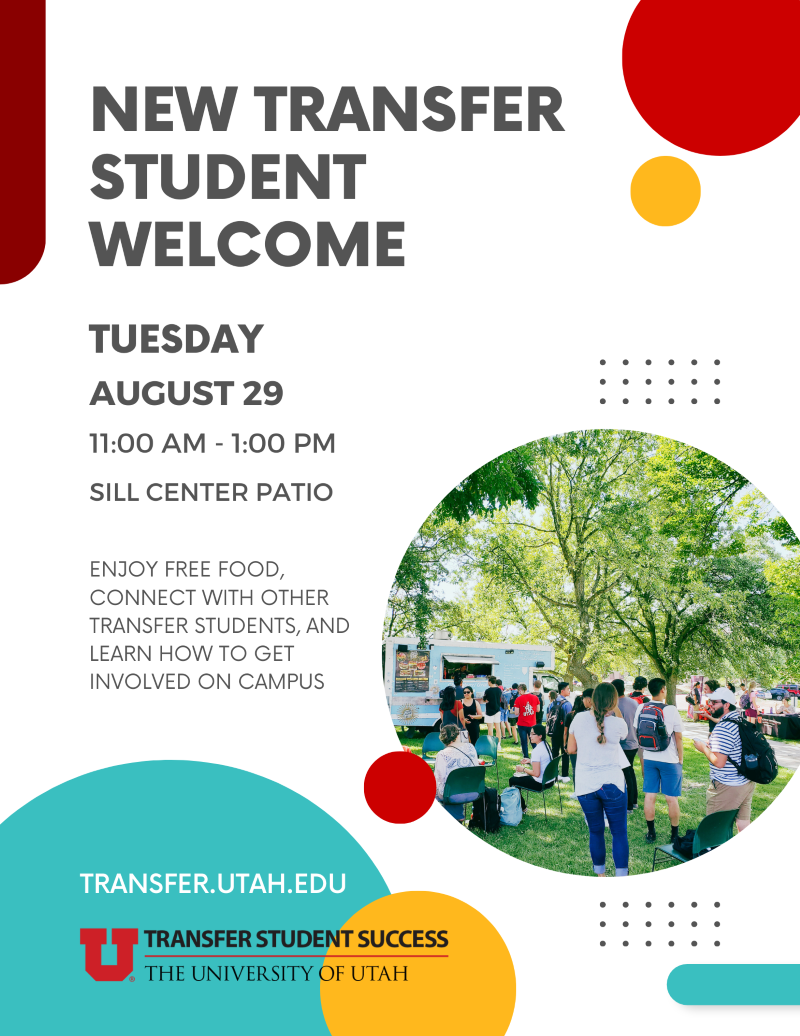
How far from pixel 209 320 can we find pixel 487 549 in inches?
53.7

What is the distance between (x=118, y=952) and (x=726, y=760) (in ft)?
7.65

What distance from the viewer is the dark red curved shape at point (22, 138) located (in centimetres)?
280

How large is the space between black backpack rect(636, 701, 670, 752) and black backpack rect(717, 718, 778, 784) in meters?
0.23

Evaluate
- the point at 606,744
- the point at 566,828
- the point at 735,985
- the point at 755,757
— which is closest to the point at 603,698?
the point at 606,744

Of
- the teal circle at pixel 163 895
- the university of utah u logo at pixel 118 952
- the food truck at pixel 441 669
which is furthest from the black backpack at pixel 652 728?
the university of utah u logo at pixel 118 952

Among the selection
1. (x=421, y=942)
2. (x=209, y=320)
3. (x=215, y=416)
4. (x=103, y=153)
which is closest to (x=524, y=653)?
(x=421, y=942)

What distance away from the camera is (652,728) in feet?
9.03

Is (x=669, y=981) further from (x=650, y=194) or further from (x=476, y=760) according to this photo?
(x=650, y=194)

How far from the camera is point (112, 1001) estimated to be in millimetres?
2656

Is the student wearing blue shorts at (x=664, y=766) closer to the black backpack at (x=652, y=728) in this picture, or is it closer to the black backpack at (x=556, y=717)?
the black backpack at (x=652, y=728)

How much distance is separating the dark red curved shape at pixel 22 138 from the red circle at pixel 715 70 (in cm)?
223

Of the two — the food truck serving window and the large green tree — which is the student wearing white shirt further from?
the food truck serving window

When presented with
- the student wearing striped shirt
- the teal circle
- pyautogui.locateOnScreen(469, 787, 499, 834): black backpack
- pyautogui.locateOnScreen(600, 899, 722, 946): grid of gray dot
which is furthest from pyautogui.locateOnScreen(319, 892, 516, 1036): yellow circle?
the student wearing striped shirt

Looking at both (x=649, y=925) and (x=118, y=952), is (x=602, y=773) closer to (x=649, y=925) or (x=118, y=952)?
(x=649, y=925)
